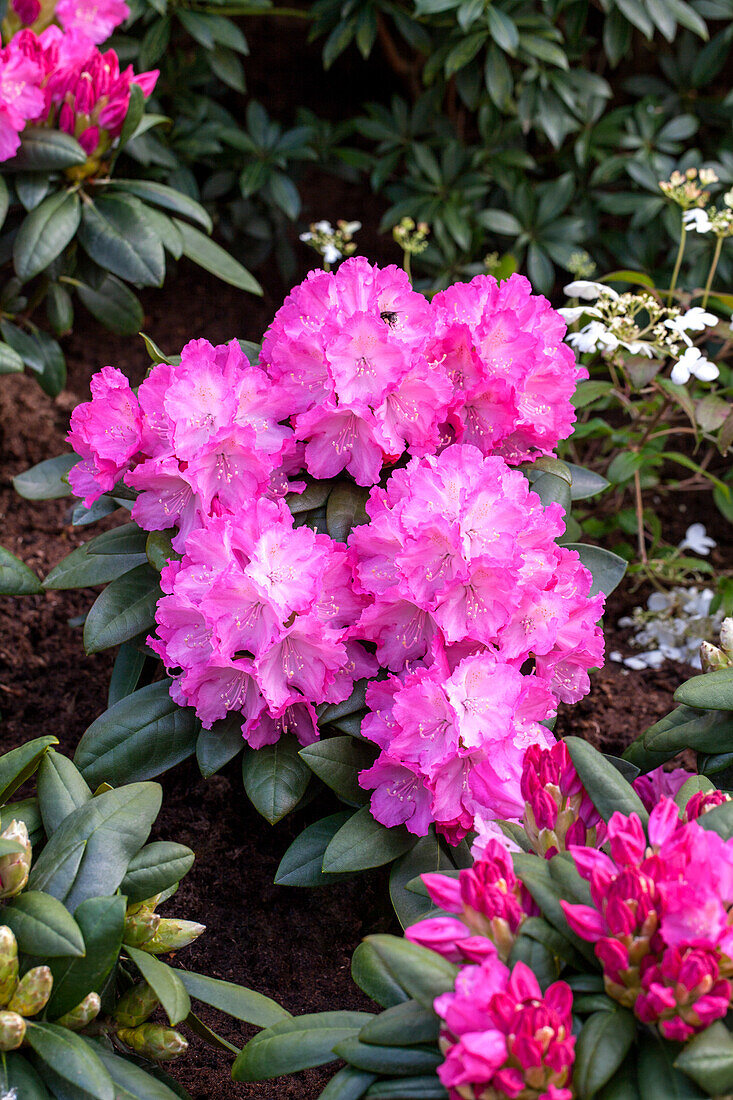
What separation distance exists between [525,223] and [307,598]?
1.94 m

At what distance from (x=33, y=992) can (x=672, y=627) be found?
160 cm

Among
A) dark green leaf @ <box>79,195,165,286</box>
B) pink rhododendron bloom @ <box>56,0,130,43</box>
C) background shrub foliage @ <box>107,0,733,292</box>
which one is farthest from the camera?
background shrub foliage @ <box>107,0,733,292</box>

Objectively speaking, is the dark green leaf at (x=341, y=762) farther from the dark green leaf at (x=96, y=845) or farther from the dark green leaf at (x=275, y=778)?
the dark green leaf at (x=96, y=845)

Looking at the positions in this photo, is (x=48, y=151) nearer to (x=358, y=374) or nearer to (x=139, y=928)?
(x=358, y=374)

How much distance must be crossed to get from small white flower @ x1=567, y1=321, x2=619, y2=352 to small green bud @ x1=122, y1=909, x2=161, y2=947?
114cm

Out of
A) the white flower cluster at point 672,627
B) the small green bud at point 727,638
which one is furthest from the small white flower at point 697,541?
the small green bud at point 727,638

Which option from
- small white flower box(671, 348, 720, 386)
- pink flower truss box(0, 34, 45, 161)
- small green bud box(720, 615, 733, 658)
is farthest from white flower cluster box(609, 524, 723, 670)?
pink flower truss box(0, 34, 45, 161)

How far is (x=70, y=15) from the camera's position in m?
2.11

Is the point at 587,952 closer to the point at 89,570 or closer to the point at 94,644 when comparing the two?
the point at 94,644

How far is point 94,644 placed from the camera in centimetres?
145

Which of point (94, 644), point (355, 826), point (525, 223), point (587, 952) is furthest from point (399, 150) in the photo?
point (587, 952)

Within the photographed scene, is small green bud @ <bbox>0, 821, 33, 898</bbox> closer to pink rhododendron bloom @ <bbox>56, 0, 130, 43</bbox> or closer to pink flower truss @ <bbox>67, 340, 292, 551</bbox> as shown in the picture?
pink flower truss @ <bbox>67, 340, 292, 551</bbox>

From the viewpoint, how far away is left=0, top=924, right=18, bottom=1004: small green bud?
→ 1.01 metres

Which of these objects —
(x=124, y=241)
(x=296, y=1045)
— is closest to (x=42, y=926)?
(x=296, y=1045)
